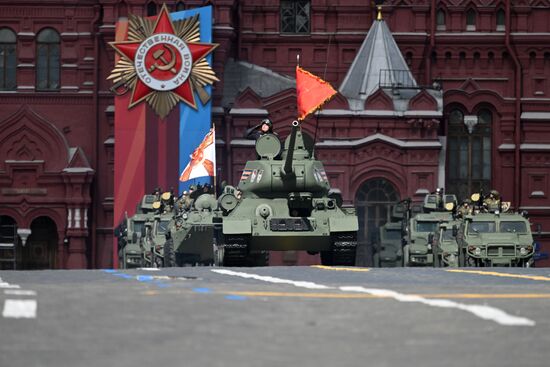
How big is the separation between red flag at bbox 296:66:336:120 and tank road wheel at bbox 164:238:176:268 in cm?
564

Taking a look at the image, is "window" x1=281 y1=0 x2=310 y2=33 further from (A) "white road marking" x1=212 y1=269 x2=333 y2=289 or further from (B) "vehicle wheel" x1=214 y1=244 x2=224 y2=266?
(A) "white road marking" x1=212 y1=269 x2=333 y2=289

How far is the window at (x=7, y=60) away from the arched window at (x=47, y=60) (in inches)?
33.9

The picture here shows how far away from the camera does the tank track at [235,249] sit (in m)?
30.2

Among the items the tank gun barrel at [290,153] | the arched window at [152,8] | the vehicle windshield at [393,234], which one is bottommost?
the vehicle windshield at [393,234]

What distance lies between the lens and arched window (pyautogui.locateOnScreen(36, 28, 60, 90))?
56750mm

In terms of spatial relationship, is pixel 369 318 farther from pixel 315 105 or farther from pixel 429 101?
pixel 429 101

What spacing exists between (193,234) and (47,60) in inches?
842

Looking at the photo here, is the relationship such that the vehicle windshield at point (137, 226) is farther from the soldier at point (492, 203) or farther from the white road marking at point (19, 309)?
the white road marking at point (19, 309)

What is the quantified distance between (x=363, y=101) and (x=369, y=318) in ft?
141

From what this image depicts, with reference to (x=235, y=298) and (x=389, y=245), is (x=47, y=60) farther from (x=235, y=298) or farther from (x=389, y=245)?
(x=235, y=298)

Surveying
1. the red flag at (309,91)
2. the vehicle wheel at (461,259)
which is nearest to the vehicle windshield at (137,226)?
the red flag at (309,91)

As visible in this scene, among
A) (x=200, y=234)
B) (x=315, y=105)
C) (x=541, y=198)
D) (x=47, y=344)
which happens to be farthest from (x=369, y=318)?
(x=541, y=198)

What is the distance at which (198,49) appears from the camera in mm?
53344

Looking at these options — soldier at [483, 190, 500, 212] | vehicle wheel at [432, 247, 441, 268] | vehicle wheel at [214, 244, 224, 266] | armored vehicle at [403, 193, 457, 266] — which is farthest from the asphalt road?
armored vehicle at [403, 193, 457, 266]
